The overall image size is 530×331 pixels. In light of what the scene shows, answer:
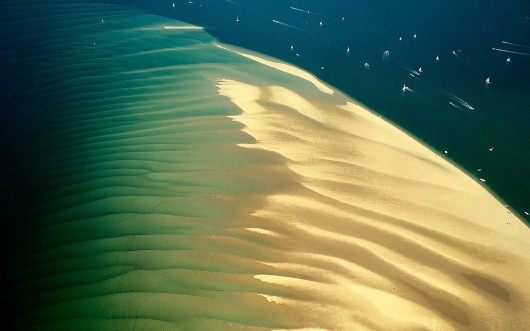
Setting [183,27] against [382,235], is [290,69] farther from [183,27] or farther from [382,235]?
[382,235]

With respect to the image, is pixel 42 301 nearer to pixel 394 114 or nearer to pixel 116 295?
pixel 116 295

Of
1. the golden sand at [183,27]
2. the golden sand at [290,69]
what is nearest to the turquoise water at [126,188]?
the golden sand at [290,69]

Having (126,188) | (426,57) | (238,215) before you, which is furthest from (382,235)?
(426,57)

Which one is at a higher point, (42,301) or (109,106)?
(109,106)

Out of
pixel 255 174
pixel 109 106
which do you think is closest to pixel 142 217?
pixel 255 174

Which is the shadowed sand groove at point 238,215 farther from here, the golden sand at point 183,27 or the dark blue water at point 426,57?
the golden sand at point 183,27

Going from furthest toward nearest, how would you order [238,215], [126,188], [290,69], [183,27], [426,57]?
[183,27] < [426,57] < [290,69] < [126,188] < [238,215]
